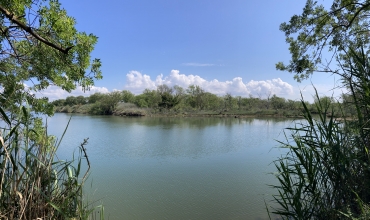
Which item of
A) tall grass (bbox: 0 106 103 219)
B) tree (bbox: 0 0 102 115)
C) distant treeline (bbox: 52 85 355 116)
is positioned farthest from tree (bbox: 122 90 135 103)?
tall grass (bbox: 0 106 103 219)

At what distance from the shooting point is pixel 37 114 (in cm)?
409

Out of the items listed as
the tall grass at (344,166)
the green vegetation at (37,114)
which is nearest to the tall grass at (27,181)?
the green vegetation at (37,114)

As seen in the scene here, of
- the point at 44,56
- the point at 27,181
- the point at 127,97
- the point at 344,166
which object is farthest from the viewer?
the point at 127,97

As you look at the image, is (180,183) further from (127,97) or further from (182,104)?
(127,97)

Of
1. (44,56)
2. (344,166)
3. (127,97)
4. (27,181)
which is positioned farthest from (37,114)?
(127,97)

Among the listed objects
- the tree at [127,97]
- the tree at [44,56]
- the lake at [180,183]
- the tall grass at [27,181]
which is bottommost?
the lake at [180,183]

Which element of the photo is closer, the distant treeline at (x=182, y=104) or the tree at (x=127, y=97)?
the distant treeline at (x=182, y=104)

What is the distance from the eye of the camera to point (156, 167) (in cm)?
794

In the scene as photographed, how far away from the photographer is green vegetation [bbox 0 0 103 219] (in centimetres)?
169

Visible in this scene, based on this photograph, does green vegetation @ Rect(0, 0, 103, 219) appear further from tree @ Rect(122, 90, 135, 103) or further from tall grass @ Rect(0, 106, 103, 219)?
tree @ Rect(122, 90, 135, 103)

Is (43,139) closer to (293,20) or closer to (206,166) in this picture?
(293,20)

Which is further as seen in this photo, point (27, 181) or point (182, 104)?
point (182, 104)

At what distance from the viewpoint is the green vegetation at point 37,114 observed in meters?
1.69

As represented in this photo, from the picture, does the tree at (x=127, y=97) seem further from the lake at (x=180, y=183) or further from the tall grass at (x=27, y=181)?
the tall grass at (x=27, y=181)
